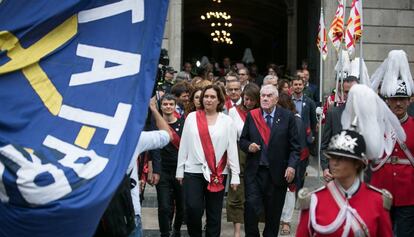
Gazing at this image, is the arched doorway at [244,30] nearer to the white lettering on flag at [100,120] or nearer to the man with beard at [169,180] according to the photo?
the man with beard at [169,180]

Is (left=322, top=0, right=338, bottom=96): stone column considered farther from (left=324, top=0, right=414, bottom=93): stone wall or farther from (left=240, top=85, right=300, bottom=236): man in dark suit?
(left=240, top=85, right=300, bottom=236): man in dark suit

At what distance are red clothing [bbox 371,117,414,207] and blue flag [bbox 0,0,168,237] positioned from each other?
2.91m

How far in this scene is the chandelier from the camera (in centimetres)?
3499

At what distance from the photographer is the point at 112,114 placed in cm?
494

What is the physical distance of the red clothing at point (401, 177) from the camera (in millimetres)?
7074

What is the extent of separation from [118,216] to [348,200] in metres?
1.45

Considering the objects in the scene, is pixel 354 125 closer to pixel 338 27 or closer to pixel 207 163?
pixel 207 163

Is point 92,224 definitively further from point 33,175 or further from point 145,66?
point 145,66

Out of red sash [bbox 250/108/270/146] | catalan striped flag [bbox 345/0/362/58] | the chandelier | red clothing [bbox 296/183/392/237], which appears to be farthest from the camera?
the chandelier

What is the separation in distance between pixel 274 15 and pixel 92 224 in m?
29.9

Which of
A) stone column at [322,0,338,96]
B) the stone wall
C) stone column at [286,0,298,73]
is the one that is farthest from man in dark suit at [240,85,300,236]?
stone column at [286,0,298,73]

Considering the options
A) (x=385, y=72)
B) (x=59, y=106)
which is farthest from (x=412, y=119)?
(x=59, y=106)

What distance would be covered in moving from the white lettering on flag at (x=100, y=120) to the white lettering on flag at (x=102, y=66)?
21 centimetres

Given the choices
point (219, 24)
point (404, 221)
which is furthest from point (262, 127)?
point (219, 24)
